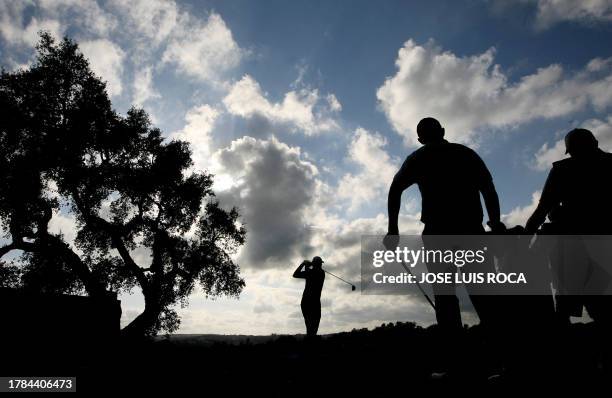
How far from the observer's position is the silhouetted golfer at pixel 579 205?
3.87 metres

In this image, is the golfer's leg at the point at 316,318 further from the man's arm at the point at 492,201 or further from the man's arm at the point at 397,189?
the man's arm at the point at 492,201

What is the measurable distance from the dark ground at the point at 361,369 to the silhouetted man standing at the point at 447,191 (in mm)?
370

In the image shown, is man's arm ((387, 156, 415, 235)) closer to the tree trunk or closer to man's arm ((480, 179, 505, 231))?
man's arm ((480, 179, 505, 231))

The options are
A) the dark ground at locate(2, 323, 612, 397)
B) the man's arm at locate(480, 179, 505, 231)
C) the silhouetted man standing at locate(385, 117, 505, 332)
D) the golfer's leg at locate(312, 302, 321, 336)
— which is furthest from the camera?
the golfer's leg at locate(312, 302, 321, 336)

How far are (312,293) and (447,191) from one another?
8048mm

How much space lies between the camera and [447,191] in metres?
4.10

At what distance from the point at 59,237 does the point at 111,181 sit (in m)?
3.85

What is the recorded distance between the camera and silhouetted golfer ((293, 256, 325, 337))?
445 inches

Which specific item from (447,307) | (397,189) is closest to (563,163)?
(397,189)

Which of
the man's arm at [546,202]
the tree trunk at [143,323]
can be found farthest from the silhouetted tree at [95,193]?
the man's arm at [546,202]

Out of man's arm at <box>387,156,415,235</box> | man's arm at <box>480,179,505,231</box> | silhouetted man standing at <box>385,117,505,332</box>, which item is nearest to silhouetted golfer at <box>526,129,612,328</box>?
man's arm at <box>480,179,505,231</box>

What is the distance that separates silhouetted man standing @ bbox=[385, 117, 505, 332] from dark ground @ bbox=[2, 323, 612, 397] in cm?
37

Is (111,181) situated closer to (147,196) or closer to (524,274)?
(147,196)

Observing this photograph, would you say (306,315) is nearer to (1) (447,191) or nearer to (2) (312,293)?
(2) (312,293)
